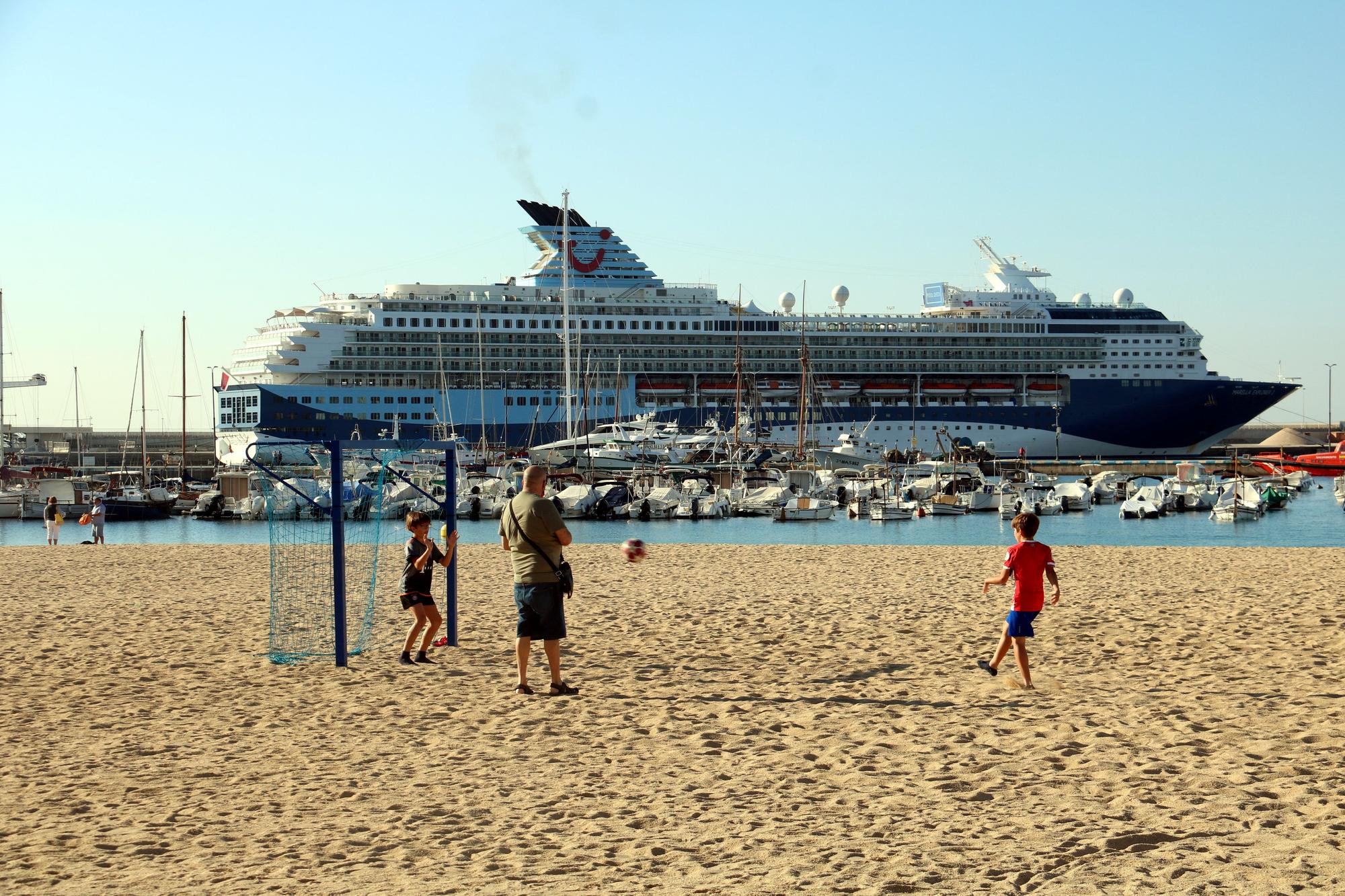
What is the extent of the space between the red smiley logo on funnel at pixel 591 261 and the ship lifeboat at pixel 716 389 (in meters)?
11.0

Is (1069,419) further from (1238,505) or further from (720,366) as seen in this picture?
(1238,505)

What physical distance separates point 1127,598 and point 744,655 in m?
5.79

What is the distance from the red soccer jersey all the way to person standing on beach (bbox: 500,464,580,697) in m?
3.11

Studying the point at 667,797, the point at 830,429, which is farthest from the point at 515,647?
the point at 830,429

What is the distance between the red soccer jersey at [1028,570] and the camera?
9.02 meters

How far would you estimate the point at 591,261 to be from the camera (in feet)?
276

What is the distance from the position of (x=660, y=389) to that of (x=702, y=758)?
73149 mm

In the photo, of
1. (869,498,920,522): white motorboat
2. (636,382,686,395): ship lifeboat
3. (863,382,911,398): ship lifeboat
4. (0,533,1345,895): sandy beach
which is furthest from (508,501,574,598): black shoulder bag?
(863,382,911,398): ship lifeboat

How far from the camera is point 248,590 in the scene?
1691 cm

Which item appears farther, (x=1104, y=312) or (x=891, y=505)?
Answer: (x=1104, y=312)

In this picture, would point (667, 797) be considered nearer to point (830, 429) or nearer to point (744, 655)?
point (744, 655)

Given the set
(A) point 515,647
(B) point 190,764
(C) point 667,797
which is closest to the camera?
(C) point 667,797

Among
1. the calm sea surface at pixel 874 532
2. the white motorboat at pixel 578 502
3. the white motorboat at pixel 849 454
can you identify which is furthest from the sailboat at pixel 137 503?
the white motorboat at pixel 849 454

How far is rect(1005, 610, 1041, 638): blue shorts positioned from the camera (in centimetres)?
905
